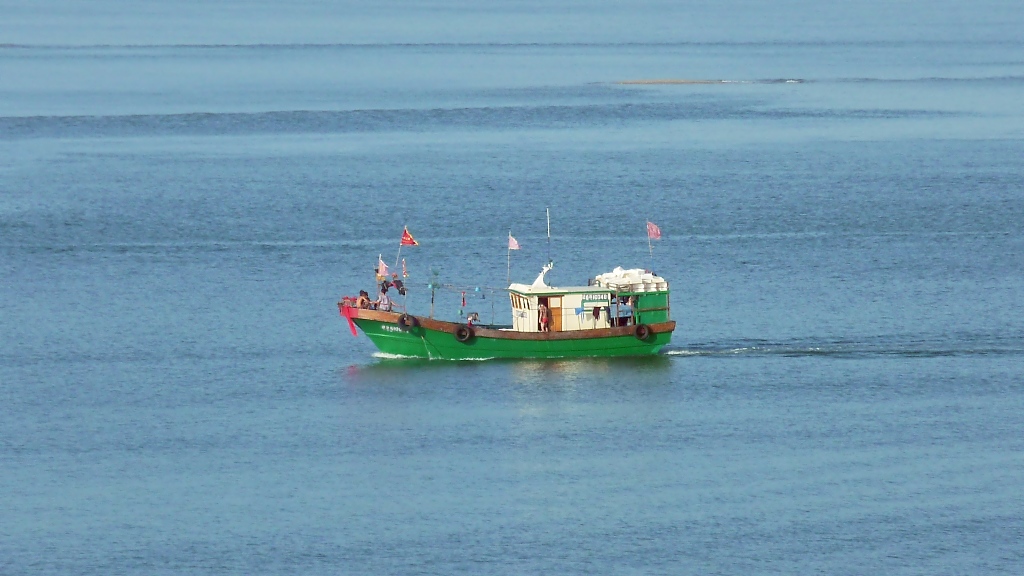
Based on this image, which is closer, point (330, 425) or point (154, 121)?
point (330, 425)

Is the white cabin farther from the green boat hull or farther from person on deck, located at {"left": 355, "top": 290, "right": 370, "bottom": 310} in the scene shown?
person on deck, located at {"left": 355, "top": 290, "right": 370, "bottom": 310}

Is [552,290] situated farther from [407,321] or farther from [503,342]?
[407,321]

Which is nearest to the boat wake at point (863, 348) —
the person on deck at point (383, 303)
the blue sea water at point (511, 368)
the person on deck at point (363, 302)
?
the blue sea water at point (511, 368)

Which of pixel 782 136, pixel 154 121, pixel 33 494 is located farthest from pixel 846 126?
pixel 33 494

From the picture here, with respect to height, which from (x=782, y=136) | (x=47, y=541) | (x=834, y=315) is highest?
(x=782, y=136)

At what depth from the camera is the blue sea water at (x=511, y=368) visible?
54.9m

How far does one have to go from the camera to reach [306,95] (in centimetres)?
18050

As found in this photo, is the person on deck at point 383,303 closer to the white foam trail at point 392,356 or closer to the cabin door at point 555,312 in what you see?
the white foam trail at point 392,356

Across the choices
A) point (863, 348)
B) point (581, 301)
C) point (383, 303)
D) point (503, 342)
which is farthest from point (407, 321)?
point (863, 348)

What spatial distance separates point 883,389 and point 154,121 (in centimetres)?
10305

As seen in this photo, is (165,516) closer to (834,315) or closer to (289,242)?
(834,315)

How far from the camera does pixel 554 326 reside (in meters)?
73.6

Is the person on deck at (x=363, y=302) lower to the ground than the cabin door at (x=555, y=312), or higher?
higher

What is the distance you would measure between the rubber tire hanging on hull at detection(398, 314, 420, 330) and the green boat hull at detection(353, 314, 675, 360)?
0.07 m
